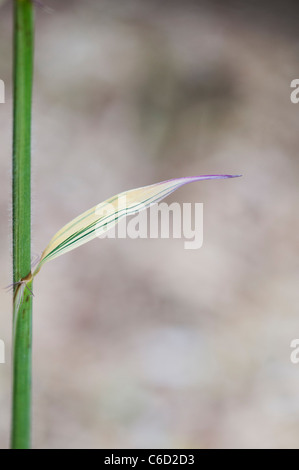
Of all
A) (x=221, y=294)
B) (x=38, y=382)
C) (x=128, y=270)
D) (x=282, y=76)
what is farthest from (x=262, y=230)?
(x=38, y=382)

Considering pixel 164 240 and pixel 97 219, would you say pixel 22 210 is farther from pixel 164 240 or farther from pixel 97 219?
pixel 164 240

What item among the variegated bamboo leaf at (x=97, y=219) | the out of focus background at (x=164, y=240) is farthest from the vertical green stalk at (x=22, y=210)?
the out of focus background at (x=164, y=240)

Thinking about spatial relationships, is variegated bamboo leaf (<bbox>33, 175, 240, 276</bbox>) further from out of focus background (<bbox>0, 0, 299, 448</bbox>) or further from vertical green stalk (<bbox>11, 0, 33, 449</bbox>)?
out of focus background (<bbox>0, 0, 299, 448</bbox>)

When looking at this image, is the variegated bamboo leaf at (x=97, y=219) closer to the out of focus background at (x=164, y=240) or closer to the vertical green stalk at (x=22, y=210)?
the vertical green stalk at (x=22, y=210)

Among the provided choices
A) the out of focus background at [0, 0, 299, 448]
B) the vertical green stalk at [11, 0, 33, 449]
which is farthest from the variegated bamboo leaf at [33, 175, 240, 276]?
the out of focus background at [0, 0, 299, 448]

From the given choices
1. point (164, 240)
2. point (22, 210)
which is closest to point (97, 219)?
point (22, 210)

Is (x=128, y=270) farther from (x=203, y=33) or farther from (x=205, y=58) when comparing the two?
(x=203, y=33)

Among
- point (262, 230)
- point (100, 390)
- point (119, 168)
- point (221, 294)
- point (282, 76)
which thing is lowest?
point (100, 390)

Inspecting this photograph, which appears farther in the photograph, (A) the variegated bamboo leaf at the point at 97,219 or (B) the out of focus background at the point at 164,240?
(B) the out of focus background at the point at 164,240
